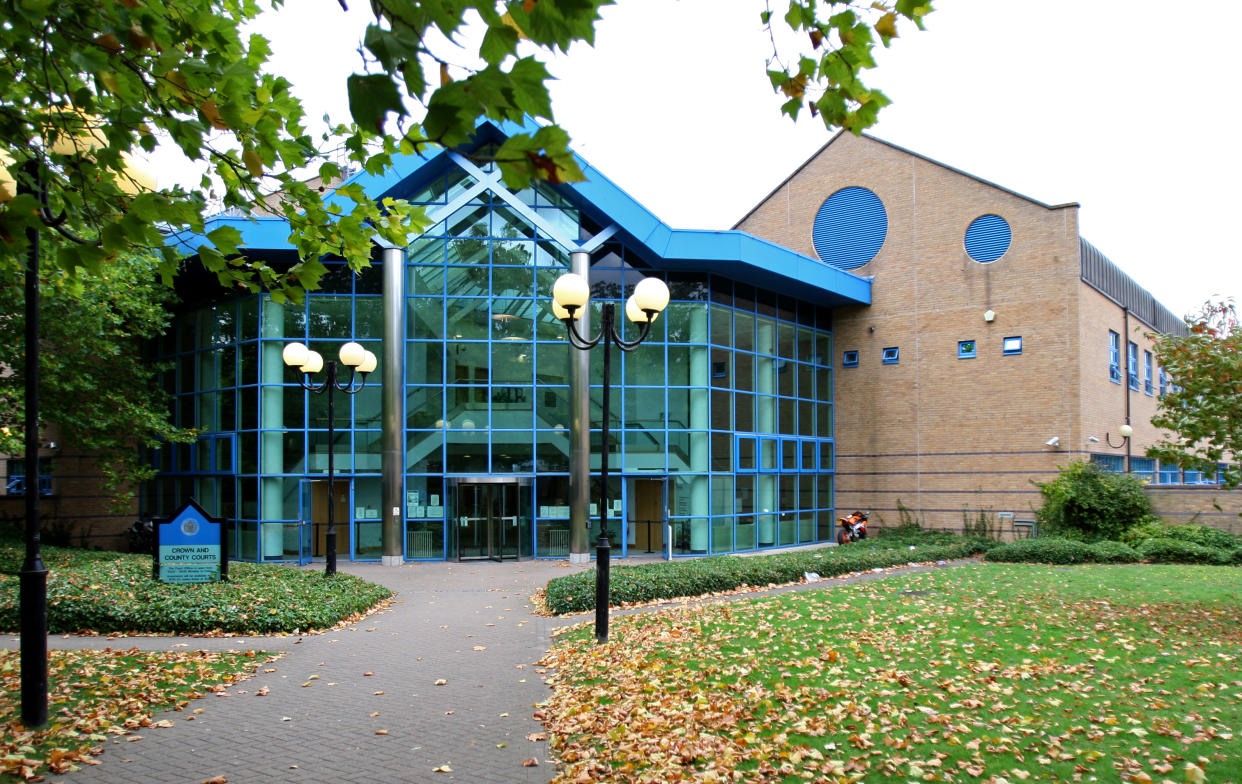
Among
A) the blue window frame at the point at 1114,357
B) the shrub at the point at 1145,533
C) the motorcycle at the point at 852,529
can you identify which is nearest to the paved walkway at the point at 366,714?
the motorcycle at the point at 852,529

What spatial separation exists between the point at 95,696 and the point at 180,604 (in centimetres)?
409

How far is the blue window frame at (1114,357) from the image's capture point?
2621 centimetres

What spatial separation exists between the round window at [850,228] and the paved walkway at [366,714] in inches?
745

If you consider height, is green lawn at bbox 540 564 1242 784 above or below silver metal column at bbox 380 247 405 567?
below

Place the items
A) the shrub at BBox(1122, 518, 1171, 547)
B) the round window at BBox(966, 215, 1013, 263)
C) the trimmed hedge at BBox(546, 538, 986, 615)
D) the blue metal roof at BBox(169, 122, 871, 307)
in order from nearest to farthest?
the trimmed hedge at BBox(546, 538, 986, 615)
the blue metal roof at BBox(169, 122, 871, 307)
the shrub at BBox(1122, 518, 1171, 547)
the round window at BBox(966, 215, 1013, 263)

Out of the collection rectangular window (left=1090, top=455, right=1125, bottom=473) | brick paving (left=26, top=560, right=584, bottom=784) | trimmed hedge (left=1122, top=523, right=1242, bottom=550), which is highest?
rectangular window (left=1090, top=455, right=1125, bottom=473)

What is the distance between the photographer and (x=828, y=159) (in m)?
27.7

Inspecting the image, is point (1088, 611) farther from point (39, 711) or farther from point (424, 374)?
point (424, 374)

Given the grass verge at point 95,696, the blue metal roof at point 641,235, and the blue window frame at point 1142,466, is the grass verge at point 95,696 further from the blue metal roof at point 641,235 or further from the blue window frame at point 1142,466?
the blue window frame at point 1142,466

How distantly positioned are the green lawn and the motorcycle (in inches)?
483

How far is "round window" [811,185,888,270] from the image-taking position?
87.9ft

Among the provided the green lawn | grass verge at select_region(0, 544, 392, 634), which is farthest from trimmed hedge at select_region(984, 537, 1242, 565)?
grass verge at select_region(0, 544, 392, 634)

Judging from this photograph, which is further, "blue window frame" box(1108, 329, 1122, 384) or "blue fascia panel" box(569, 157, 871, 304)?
"blue window frame" box(1108, 329, 1122, 384)

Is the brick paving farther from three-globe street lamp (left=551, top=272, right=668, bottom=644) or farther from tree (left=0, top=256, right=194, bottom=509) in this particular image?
tree (left=0, top=256, right=194, bottom=509)
